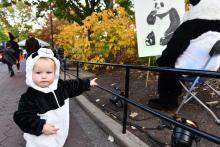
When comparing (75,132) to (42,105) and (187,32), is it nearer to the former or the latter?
(42,105)

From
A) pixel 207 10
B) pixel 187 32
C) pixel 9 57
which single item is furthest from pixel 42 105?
pixel 9 57

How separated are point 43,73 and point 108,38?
7219 mm

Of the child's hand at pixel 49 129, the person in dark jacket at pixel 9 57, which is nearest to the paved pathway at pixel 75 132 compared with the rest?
the child's hand at pixel 49 129

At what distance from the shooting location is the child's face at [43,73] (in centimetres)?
248

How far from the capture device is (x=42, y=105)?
8.23 ft

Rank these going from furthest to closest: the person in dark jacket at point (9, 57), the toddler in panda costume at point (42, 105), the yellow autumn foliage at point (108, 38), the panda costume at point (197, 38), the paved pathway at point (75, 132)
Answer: the person in dark jacket at point (9, 57) < the yellow autumn foliage at point (108, 38) < the panda costume at point (197, 38) < the paved pathway at point (75, 132) < the toddler in panda costume at point (42, 105)

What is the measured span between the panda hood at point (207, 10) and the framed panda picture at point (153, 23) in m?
1.78

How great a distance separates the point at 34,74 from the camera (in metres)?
2.49

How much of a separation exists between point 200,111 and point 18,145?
274 centimetres

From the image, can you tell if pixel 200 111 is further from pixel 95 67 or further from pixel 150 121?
pixel 95 67

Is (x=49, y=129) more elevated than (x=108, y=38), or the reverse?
(x=108, y=38)

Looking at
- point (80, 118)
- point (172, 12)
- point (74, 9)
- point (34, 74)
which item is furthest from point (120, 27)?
point (74, 9)

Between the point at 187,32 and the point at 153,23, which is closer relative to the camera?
the point at 187,32

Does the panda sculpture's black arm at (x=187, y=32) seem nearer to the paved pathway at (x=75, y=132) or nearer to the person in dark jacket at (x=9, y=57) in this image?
the paved pathway at (x=75, y=132)
